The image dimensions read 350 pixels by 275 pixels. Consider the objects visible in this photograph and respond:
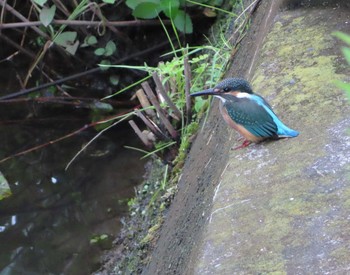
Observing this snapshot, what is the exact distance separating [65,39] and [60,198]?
4.29 feet

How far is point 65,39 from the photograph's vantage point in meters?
5.59

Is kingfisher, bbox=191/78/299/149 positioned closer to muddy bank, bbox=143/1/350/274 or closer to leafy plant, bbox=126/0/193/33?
muddy bank, bbox=143/1/350/274

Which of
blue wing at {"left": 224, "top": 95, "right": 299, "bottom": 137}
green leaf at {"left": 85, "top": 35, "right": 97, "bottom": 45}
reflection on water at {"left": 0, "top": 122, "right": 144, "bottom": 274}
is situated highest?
blue wing at {"left": 224, "top": 95, "right": 299, "bottom": 137}

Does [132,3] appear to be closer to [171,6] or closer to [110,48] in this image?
[171,6]

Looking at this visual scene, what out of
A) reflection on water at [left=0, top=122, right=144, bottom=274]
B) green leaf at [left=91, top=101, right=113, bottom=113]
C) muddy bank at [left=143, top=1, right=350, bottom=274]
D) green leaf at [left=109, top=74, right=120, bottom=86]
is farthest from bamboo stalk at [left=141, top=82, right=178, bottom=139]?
green leaf at [left=109, top=74, right=120, bottom=86]

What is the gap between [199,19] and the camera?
560cm

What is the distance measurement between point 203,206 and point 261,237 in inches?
26.9

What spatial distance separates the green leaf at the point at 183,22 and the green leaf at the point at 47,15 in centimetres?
92

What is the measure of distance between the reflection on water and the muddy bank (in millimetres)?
1269

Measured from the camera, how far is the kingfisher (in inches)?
93.3

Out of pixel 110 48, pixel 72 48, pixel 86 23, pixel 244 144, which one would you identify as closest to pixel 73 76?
pixel 72 48

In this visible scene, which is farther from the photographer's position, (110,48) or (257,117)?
(110,48)

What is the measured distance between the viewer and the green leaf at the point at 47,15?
5.18 m

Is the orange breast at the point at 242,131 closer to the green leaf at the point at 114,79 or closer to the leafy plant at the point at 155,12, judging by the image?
the leafy plant at the point at 155,12
